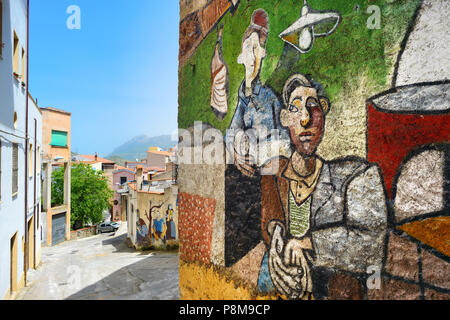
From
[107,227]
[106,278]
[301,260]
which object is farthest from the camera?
[107,227]

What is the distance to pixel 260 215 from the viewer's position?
3.08 m

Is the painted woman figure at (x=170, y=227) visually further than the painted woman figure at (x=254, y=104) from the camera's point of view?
Yes

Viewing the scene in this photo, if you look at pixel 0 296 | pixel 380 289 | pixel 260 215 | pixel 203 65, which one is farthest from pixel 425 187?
pixel 0 296

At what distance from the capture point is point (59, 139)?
20.6m

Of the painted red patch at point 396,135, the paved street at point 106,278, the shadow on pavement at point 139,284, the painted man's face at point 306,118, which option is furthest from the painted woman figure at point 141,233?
the painted red patch at point 396,135

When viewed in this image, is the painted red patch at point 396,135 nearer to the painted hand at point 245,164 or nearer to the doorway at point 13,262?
the painted hand at point 245,164

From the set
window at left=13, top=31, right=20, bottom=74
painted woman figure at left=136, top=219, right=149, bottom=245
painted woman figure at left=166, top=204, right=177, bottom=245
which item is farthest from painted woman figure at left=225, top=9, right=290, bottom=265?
painted woman figure at left=136, top=219, right=149, bottom=245

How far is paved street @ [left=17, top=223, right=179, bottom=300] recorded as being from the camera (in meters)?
7.82

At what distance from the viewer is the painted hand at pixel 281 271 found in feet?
8.50

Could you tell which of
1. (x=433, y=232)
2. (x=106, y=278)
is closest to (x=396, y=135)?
(x=433, y=232)

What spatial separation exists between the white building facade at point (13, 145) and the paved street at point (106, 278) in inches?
41.0

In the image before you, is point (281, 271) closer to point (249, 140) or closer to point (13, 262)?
point (249, 140)

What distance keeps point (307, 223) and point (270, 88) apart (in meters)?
1.48

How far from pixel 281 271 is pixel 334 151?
4.37 ft
